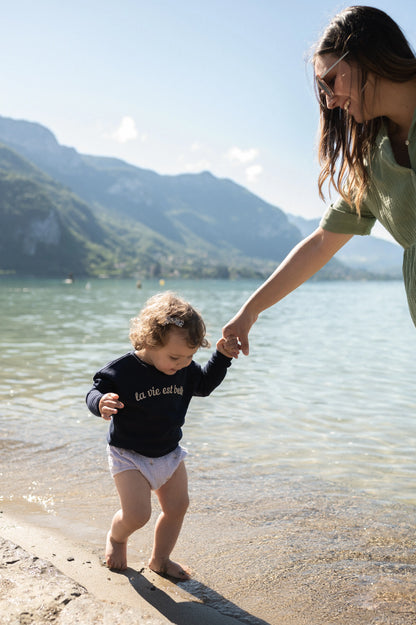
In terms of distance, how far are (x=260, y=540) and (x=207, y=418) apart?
3.61 meters

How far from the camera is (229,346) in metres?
3.14

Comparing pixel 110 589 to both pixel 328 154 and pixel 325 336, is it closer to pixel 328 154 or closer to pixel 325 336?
pixel 328 154

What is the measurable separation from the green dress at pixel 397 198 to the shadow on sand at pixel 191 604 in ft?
5.52

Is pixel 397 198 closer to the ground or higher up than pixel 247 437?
higher up

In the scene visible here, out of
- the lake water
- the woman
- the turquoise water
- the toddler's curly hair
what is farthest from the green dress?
the turquoise water

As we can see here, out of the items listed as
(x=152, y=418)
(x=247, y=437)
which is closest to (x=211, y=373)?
(x=152, y=418)

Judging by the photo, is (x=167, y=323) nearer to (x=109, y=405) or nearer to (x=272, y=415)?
(x=109, y=405)

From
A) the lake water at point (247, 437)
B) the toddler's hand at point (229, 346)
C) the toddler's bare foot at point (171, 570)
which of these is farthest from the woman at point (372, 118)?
the lake water at point (247, 437)

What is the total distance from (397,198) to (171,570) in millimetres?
2295

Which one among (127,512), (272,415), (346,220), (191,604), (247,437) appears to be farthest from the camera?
(272,415)

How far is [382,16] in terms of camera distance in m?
2.12

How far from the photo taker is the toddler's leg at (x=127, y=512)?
3088 mm

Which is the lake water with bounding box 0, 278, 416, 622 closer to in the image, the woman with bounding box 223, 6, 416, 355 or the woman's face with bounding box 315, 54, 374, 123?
the woman with bounding box 223, 6, 416, 355

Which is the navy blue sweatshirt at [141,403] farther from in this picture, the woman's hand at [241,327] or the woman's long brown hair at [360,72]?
the woman's long brown hair at [360,72]
